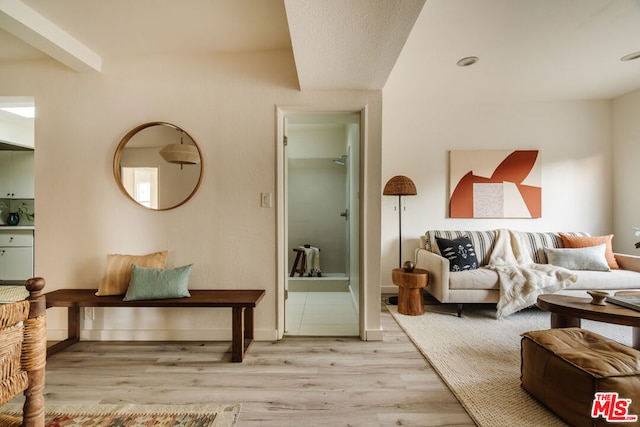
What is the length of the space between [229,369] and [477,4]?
3081mm

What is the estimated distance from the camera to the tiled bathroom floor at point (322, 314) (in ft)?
8.79

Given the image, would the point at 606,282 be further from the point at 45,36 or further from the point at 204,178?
the point at 45,36

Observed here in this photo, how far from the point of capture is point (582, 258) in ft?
10.4

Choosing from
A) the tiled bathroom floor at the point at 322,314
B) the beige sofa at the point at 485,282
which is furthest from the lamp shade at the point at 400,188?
the tiled bathroom floor at the point at 322,314

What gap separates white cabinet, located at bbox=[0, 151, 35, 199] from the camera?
181 inches

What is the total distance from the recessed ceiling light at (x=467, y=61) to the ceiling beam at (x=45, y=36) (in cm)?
328

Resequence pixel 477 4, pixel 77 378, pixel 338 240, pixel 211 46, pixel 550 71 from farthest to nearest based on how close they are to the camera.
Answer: pixel 338 240
pixel 550 71
pixel 211 46
pixel 477 4
pixel 77 378

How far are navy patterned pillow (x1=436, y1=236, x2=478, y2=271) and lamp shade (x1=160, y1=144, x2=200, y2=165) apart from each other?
2708 mm

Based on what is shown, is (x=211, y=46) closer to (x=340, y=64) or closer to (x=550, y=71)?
(x=340, y=64)

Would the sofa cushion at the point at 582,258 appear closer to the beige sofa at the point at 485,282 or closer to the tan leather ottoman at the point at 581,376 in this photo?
the beige sofa at the point at 485,282

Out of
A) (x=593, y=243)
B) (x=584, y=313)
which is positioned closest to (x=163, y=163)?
(x=584, y=313)

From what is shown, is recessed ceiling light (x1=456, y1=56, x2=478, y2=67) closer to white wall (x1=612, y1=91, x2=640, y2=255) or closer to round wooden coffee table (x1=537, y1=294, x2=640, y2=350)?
round wooden coffee table (x1=537, y1=294, x2=640, y2=350)

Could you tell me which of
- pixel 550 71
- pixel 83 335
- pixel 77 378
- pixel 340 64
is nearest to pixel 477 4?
pixel 340 64

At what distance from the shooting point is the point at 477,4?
2012 mm
